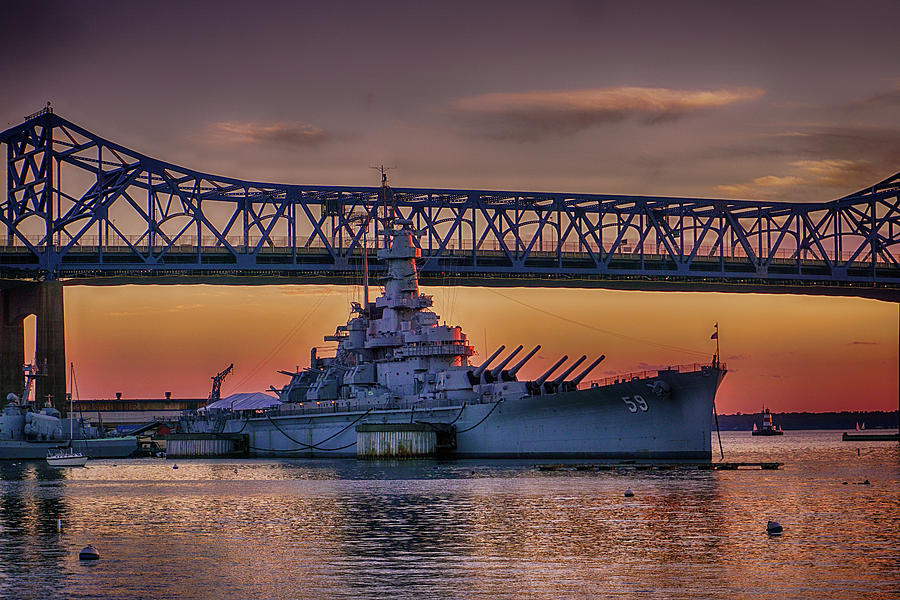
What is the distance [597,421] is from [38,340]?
51.1 m

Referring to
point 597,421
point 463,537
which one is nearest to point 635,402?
point 597,421

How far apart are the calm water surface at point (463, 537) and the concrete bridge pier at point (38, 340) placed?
142ft

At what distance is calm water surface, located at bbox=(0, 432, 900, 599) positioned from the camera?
25000 millimetres

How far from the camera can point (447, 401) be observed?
66.4m

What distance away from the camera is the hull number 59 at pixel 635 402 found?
58.8 m

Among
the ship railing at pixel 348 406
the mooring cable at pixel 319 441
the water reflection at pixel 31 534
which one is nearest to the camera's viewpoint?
the water reflection at pixel 31 534

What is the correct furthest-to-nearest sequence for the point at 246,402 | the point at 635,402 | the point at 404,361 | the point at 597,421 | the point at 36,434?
the point at 246,402 < the point at 36,434 < the point at 404,361 < the point at 597,421 < the point at 635,402

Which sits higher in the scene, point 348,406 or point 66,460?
point 348,406

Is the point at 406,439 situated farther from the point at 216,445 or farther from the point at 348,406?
the point at 216,445

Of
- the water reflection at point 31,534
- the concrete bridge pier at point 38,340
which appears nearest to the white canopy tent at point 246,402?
the concrete bridge pier at point 38,340

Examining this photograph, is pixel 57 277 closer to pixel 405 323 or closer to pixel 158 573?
pixel 405 323

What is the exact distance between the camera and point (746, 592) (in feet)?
78.2

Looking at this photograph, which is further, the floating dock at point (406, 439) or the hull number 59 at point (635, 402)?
the floating dock at point (406, 439)

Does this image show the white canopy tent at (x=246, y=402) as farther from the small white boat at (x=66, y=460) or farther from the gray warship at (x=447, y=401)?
the small white boat at (x=66, y=460)
